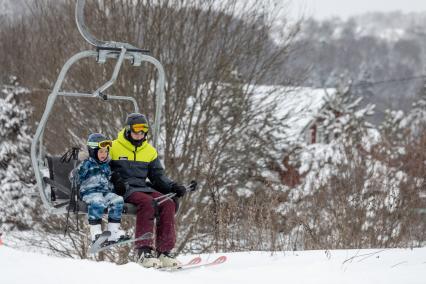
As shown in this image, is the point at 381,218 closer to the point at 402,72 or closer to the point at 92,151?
the point at 92,151

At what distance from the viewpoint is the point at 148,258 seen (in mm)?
4965

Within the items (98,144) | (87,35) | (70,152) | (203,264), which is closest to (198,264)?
(203,264)

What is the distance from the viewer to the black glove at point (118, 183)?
5.45 meters

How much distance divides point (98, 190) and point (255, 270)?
1.57 meters

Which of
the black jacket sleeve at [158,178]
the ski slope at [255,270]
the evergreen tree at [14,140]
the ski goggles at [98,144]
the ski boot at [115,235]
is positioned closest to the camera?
the ski slope at [255,270]

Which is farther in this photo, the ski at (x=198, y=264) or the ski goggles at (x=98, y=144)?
the ski goggles at (x=98, y=144)

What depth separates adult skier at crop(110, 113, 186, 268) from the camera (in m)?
5.12

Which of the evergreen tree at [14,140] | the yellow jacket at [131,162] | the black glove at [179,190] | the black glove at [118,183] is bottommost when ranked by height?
the evergreen tree at [14,140]

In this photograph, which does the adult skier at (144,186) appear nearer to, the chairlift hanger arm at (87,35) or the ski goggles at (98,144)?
the ski goggles at (98,144)

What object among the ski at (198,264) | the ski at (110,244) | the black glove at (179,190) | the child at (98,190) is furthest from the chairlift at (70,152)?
the ski at (198,264)

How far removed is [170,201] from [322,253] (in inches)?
55.0

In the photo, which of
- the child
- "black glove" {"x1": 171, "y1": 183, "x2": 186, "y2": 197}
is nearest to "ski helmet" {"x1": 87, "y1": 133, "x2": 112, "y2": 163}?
the child

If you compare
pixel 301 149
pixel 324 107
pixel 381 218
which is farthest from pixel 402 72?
pixel 381 218

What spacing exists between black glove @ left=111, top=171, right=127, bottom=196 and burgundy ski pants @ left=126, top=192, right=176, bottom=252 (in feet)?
0.52
